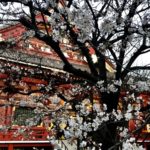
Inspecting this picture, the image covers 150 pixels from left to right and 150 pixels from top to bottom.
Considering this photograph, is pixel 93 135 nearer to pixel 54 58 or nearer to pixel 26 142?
pixel 26 142

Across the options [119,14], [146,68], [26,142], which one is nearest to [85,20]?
[119,14]

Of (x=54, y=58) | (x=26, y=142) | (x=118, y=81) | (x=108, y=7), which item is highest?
(x=54, y=58)

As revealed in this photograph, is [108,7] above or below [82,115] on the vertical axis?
above

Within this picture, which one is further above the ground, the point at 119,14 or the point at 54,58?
the point at 54,58

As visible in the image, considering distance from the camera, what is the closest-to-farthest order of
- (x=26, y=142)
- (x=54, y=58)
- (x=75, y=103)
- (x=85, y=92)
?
(x=75, y=103)
(x=85, y=92)
(x=26, y=142)
(x=54, y=58)

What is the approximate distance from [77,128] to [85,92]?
137 inches

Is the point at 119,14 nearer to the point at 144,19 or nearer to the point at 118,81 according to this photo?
the point at 144,19

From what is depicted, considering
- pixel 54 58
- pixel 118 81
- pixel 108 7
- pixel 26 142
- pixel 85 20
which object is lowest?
pixel 26 142

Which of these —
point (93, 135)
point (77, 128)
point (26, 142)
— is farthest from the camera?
point (26, 142)

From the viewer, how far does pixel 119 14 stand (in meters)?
8.59

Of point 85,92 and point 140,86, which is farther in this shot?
point 85,92

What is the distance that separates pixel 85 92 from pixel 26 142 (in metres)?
10.0

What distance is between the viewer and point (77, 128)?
273 inches

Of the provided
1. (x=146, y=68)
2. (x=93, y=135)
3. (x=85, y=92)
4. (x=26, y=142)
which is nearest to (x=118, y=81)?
(x=146, y=68)
